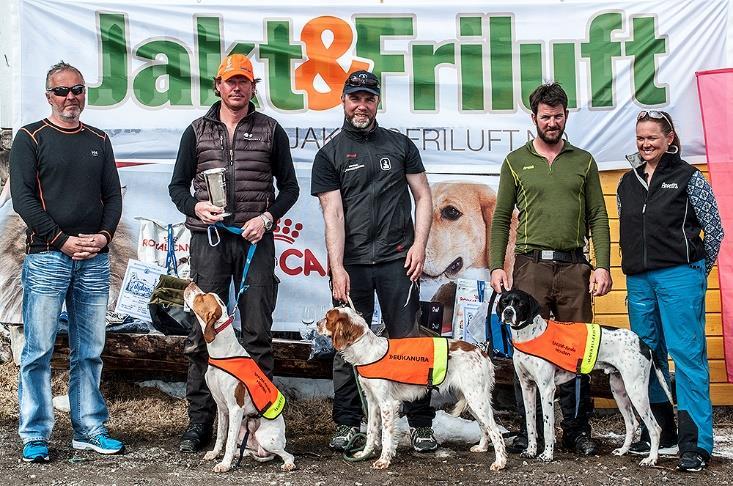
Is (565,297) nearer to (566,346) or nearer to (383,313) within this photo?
(566,346)

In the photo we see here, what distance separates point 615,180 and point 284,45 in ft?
8.70

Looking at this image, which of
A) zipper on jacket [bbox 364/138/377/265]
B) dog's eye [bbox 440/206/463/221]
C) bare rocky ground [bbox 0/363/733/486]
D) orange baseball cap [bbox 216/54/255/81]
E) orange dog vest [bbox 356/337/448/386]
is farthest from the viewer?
dog's eye [bbox 440/206/463/221]

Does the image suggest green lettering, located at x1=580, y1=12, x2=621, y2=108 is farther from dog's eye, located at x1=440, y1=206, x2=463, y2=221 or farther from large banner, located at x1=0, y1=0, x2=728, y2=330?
dog's eye, located at x1=440, y1=206, x2=463, y2=221

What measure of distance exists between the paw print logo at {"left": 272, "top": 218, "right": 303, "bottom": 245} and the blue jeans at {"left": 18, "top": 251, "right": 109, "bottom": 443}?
172cm

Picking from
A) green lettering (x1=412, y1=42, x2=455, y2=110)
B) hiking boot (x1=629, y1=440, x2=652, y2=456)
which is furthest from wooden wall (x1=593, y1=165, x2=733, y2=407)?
hiking boot (x1=629, y1=440, x2=652, y2=456)

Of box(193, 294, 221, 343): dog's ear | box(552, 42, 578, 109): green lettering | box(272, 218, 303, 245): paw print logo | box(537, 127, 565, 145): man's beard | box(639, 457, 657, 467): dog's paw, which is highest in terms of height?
box(552, 42, 578, 109): green lettering

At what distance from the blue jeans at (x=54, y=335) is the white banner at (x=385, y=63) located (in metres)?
1.79

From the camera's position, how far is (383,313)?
5.57 meters

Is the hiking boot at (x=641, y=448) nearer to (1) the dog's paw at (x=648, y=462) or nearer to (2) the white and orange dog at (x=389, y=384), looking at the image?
(1) the dog's paw at (x=648, y=462)

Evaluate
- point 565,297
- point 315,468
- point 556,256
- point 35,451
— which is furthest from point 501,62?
point 35,451

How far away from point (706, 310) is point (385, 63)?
305 centimetres

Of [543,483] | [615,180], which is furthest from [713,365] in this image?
[543,483]

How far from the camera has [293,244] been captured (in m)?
6.79

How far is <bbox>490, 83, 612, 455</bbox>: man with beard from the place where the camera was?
536 centimetres
